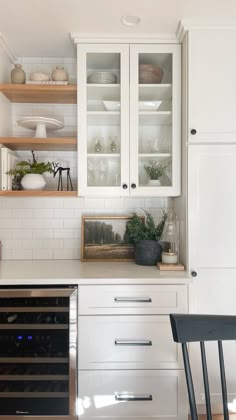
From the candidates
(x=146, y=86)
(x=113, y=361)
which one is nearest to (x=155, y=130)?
A: (x=146, y=86)

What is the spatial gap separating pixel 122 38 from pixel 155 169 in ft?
3.00

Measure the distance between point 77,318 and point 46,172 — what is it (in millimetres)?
1131

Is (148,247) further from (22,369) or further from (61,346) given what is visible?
(22,369)

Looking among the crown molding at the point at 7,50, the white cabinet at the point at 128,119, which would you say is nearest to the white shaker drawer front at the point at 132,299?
the white cabinet at the point at 128,119

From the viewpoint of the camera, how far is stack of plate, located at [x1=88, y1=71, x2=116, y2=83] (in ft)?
6.89

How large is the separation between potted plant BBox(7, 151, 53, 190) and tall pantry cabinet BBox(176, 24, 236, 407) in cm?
103

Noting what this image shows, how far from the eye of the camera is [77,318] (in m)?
1.79

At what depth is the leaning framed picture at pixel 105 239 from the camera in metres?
2.37

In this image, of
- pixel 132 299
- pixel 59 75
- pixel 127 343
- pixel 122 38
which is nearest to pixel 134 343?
pixel 127 343

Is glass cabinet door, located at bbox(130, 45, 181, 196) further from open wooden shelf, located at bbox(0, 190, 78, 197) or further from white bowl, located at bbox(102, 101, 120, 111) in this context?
open wooden shelf, located at bbox(0, 190, 78, 197)

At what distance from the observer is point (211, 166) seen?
1.91 metres

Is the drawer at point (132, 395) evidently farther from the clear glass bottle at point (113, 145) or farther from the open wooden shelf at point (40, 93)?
the open wooden shelf at point (40, 93)

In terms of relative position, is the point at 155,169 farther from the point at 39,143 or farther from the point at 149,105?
the point at 39,143

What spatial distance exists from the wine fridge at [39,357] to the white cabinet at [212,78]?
1.34 meters
